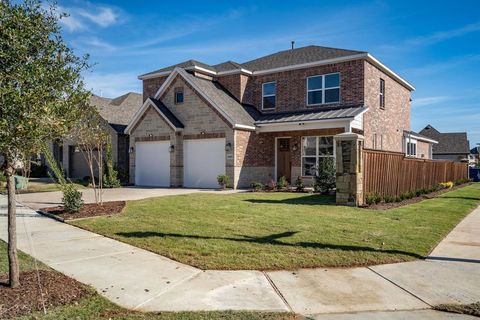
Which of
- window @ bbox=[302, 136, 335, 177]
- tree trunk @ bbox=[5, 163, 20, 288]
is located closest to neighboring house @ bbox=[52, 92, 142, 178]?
window @ bbox=[302, 136, 335, 177]

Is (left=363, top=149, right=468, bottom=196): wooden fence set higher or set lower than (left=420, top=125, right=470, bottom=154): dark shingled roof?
lower

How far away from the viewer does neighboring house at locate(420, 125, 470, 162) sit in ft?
165

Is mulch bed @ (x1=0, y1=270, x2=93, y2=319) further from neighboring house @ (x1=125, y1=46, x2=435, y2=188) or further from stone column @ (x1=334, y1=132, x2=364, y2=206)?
neighboring house @ (x1=125, y1=46, x2=435, y2=188)

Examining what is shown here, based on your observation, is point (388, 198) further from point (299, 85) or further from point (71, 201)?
point (71, 201)

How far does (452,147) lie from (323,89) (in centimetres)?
3803

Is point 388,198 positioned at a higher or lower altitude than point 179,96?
lower

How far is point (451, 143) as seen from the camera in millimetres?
51625

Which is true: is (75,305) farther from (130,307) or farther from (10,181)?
(10,181)

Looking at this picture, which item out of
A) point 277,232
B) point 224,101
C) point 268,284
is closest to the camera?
point 268,284

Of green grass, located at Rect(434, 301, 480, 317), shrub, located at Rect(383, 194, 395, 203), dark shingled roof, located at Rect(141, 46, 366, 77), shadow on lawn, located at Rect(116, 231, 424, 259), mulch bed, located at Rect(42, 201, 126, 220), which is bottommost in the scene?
green grass, located at Rect(434, 301, 480, 317)

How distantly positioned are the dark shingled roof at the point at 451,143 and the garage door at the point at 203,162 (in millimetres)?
40091

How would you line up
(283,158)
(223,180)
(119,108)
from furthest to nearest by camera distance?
(119,108) → (283,158) → (223,180)

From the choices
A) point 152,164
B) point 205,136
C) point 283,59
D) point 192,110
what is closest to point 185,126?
point 192,110

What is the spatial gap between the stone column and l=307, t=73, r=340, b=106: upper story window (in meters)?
8.56
